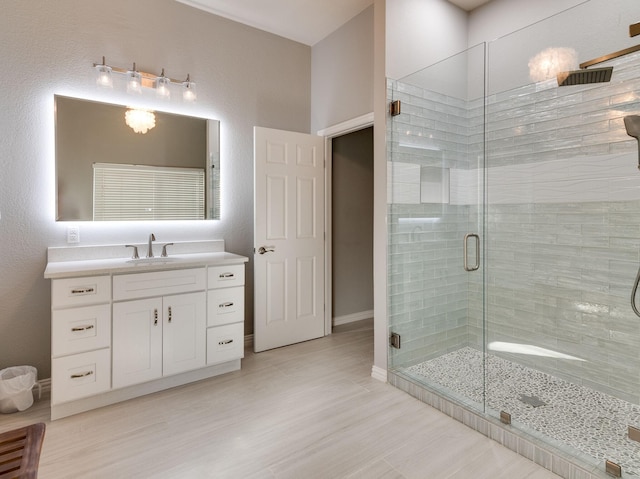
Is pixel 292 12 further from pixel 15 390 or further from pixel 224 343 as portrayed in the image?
pixel 15 390

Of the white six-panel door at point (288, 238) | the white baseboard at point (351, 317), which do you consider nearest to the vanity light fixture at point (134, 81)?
the white six-panel door at point (288, 238)

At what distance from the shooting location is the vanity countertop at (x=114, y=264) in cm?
222

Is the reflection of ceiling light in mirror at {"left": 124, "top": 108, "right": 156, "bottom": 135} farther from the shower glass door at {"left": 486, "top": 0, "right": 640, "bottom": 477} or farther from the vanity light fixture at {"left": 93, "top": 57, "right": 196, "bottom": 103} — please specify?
the shower glass door at {"left": 486, "top": 0, "right": 640, "bottom": 477}

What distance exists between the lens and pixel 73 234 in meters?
2.64

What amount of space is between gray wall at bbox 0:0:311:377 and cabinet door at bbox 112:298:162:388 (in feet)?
2.20

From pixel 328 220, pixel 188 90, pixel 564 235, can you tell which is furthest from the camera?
pixel 328 220

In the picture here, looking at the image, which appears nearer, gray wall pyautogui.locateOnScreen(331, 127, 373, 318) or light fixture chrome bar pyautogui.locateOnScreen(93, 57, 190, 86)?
light fixture chrome bar pyautogui.locateOnScreen(93, 57, 190, 86)

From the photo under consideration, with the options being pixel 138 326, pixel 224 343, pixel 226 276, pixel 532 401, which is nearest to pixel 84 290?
pixel 138 326

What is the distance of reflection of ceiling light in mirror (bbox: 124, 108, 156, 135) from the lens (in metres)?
2.86

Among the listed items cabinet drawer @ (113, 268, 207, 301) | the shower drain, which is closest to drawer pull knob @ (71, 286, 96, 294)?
cabinet drawer @ (113, 268, 207, 301)

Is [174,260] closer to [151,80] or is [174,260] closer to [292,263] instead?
[292,263]

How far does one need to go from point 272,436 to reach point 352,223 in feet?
8.67

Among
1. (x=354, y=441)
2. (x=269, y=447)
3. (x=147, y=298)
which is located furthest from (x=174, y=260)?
(x=354, y=441)

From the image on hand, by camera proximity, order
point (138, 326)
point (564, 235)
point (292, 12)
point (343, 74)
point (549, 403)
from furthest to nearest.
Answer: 1. point (343, 74)
2. point (292, 12)
3. point (564, 235)
4. point (138, 326)
5. point (549, 403)
